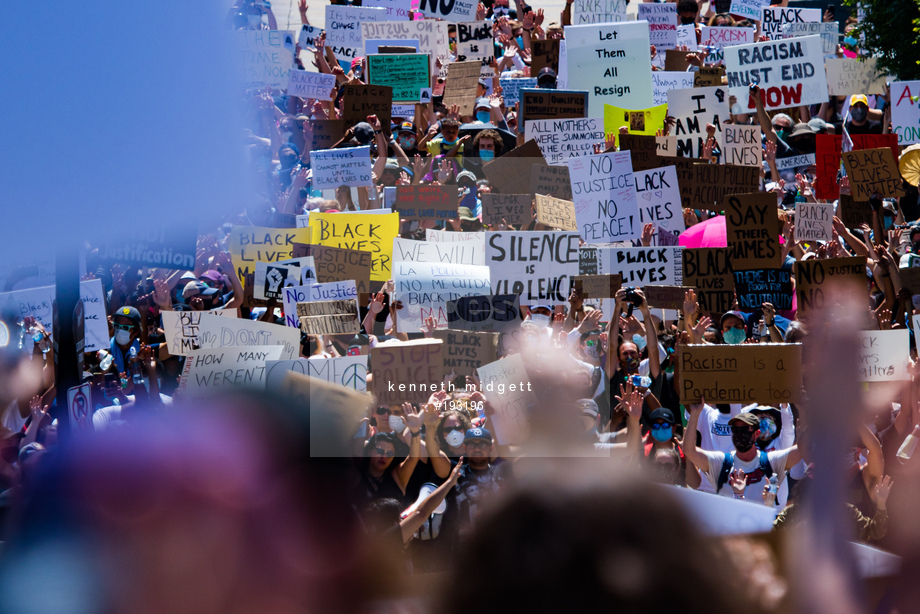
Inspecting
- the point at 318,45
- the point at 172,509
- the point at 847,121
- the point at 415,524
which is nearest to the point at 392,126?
the point at 318,45

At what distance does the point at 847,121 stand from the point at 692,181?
11.8ft

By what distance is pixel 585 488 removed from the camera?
0.99 metres

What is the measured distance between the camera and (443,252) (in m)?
7.65

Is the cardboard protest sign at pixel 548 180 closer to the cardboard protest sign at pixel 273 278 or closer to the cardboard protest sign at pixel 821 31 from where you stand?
the cardboard protest sign at pixel 273 278

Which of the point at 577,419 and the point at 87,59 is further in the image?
the point at 577,419

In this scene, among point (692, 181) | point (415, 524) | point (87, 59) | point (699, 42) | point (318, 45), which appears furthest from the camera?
point (699, 42)

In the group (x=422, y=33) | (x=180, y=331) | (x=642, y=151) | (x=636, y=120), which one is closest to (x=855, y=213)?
(x=642, y=151)

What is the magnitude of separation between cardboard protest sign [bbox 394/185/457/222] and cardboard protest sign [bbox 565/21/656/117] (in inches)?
106

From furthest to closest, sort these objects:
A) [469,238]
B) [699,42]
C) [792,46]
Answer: [699,42], [792,46], [469,238]

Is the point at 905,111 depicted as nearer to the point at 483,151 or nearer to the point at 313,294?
the point at 483,151

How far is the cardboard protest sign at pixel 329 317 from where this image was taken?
719 cm

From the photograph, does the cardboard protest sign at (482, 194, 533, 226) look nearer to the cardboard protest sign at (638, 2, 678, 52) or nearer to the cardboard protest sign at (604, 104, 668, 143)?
the cardboard protest sign at (604, 104, 668, 143)

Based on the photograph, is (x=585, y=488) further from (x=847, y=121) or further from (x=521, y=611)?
(x=847, y=121)

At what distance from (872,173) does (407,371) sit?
5.50 meters
